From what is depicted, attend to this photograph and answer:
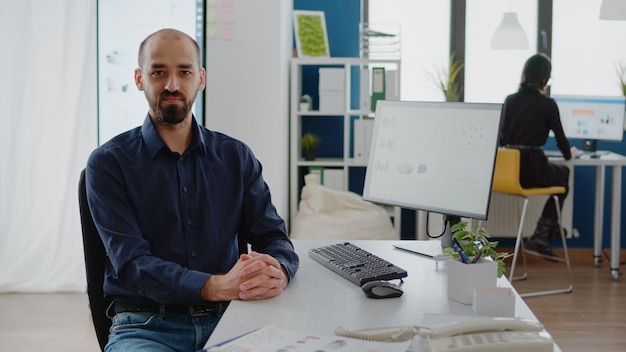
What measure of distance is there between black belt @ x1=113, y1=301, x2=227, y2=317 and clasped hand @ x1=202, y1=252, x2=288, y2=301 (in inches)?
5.1

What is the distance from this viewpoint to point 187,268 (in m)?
2.13

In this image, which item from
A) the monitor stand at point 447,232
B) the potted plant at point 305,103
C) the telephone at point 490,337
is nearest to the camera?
the telephone at point 490,337

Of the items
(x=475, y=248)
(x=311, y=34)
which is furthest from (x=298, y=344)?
(x=311, y=34)

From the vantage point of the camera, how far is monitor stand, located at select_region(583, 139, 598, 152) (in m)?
5.68

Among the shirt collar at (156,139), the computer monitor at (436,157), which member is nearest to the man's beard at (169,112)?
the shirt collar at (156,139)

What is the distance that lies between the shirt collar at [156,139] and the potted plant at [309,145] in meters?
3.25

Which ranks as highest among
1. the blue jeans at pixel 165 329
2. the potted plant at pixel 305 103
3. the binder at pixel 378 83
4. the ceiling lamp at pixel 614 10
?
the ceiling lamp at pixel 614 10

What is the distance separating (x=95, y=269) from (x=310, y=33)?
371cm

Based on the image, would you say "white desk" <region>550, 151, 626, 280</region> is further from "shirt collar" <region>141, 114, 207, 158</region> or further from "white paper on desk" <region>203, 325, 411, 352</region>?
"white paper on desk" <region>203, 325, 411, 352</region>

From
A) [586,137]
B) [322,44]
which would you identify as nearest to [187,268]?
[322,44]

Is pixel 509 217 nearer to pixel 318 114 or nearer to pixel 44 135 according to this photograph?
pixel 318 114

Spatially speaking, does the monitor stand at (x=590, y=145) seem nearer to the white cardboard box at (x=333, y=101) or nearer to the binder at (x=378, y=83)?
the binder at (x=378, y=83)

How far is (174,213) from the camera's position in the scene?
2164 mm

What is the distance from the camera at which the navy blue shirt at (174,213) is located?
2.02 metres
